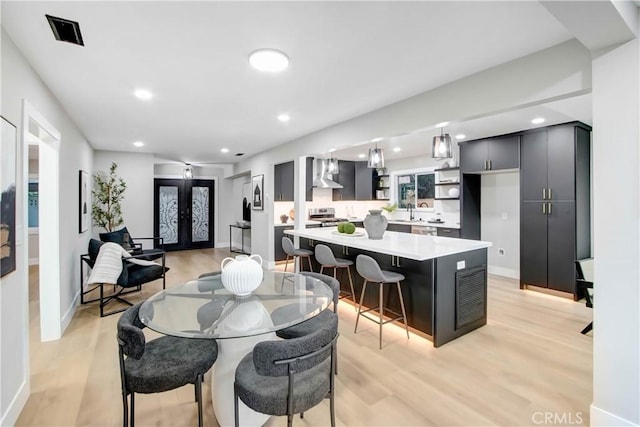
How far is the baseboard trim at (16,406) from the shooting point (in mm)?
1839

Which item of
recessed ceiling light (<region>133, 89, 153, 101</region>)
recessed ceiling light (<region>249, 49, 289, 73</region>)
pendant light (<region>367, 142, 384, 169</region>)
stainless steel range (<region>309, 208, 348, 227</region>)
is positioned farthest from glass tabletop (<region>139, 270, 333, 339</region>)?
stainless steel range (<region>309, 208, 348, 227</region>)

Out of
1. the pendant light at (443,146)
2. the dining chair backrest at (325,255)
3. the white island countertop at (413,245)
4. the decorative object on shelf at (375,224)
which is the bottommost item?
the dining chair backrest at (325,255)

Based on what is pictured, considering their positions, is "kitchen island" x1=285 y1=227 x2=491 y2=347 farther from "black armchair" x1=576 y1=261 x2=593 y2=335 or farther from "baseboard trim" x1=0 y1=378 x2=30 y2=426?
"baseboard trim" x1=0 y1=378 x2=30 y2=426

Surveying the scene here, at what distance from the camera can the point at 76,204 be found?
4.12 metres

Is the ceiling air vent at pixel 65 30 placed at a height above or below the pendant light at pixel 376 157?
above

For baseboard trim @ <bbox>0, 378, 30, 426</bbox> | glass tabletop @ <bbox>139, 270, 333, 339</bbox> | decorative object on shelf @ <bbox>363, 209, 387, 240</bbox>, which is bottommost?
baseboard trim @ <bbox>0, 378, 30, 426</bbox>

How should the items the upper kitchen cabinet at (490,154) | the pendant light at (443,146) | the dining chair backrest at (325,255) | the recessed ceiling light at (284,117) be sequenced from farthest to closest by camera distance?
1. the upper kitchen cabinet at (490,154)
2. the recessed ceiling light at (284,117)
3. the dining chair backrest at (325,255)
4. the pendant light at (443,146)

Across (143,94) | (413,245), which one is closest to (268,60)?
(143,94)

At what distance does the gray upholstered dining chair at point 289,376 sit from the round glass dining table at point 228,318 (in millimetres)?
199

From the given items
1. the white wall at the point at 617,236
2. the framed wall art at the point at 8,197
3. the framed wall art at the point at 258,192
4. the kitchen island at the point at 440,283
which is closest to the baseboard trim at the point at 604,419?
the white wall at the point at 617,236

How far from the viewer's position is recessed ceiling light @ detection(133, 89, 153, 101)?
299 cm

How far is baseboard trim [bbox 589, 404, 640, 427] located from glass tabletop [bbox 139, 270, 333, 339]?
66.0 inches

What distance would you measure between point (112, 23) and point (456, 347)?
3.62 meters

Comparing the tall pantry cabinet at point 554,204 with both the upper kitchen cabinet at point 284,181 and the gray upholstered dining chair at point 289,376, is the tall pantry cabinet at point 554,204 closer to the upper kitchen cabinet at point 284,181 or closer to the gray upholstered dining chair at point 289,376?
the upper kitchen cabinet at point 284,181
